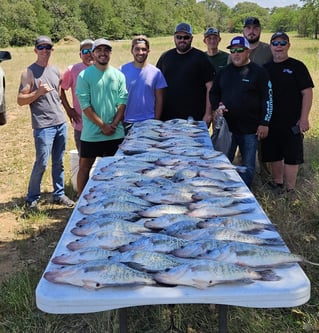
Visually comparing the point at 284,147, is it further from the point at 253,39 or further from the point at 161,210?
the point at 161,210

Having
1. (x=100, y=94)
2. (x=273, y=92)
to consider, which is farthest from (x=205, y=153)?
(x=273, y=92)

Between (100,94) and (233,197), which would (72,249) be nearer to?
(233,197)

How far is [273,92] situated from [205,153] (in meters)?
1.99

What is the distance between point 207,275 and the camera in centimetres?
189

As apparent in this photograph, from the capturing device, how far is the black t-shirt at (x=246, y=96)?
15.8 feet

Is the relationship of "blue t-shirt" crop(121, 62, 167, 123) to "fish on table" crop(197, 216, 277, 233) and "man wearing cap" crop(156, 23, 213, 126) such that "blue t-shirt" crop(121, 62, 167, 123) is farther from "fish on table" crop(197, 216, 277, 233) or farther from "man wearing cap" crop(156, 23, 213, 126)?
"fish on table" crop(197, 216, 277, 233)

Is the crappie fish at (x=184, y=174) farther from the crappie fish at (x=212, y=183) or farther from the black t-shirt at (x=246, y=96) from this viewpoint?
the black t-shirt at (x=246, y=96)

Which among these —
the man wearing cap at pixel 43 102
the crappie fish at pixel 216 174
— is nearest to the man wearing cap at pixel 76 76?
the man wearing cap at pixel 43 102

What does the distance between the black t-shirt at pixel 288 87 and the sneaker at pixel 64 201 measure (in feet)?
9.28

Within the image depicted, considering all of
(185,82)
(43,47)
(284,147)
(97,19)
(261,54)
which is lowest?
(284,147)

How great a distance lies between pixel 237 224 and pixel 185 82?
333 centimetres

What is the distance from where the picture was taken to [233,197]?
2828mm

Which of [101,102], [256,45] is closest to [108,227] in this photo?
[101,102]

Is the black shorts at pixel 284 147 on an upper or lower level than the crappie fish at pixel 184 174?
lower
